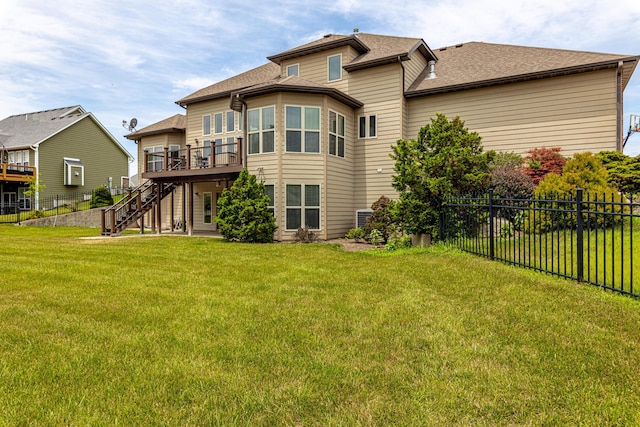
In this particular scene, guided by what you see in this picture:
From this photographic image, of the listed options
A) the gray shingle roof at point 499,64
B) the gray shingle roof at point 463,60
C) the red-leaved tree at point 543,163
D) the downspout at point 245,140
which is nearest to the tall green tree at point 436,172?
the red-leaved tree at point 543,163

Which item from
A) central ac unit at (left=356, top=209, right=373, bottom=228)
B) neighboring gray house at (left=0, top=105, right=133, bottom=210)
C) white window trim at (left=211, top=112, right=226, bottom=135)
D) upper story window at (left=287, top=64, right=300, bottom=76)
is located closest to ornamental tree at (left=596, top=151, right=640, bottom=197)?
central ac unit at (left=356, top=209, right=373, bottom=228)

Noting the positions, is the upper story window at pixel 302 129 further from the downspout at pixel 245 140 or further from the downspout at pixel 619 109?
the downspout at pixel 619 109

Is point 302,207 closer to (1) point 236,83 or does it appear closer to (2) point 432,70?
(2) point 432,70

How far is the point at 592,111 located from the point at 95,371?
1529cm

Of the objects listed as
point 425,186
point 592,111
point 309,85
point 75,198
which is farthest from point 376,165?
point 75,198

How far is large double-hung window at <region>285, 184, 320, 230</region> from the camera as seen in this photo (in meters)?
13.7

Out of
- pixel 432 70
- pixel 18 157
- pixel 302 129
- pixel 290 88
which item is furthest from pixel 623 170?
pixel 18 157

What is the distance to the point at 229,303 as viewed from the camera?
4.81 meters

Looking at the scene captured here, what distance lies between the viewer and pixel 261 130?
14.0 meters

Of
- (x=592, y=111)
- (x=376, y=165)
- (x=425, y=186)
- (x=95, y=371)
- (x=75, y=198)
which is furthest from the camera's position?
(x=75, y=198)

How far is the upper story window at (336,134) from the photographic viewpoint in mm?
14329

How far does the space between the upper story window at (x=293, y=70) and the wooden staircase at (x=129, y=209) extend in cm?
776

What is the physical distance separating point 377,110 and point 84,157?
28642 millimetres

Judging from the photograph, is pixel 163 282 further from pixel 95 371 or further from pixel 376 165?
pixel 376 165
